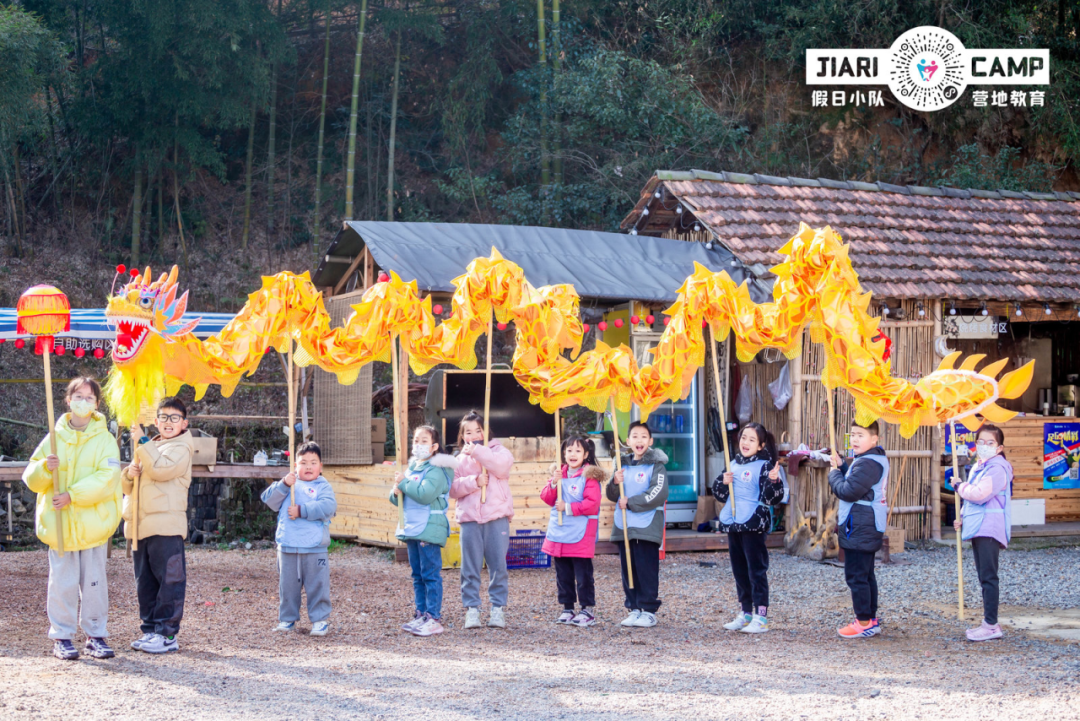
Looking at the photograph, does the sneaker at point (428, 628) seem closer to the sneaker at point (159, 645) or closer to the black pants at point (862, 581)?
the sneaker at point (159, 645)

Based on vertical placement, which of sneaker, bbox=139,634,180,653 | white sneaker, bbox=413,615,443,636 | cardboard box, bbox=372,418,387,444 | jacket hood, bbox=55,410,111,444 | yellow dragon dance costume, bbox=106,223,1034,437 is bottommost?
white sneaker, bbox=413,615,443,636

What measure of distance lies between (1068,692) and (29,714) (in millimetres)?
5163

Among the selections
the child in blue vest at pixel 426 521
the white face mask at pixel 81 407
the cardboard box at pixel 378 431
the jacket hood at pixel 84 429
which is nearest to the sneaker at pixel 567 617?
the child in blue vest at pixel 426 521

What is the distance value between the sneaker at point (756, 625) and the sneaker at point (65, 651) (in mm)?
4207

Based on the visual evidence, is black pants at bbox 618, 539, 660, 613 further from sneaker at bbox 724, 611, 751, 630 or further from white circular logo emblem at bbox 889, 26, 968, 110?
white circular logo emblem at bbox 889, 26, 968, 110

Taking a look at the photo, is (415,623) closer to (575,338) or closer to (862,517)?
(575,338)

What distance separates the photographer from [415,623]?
6.93 m

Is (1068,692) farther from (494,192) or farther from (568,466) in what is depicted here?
(494,192)

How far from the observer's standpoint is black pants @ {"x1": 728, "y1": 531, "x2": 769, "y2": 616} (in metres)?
6.88

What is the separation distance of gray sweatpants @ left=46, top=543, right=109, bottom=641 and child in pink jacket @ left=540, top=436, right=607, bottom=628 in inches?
113

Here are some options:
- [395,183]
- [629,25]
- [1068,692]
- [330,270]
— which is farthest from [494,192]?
Answer: [1068,692]

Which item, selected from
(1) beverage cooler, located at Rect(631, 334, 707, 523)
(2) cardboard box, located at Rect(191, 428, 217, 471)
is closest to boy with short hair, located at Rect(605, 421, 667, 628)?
(1) beverage cooler, located at Rect(631, 334, 707, 523)

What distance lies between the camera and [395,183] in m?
20.4

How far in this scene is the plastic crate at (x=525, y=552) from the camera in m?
10.0
